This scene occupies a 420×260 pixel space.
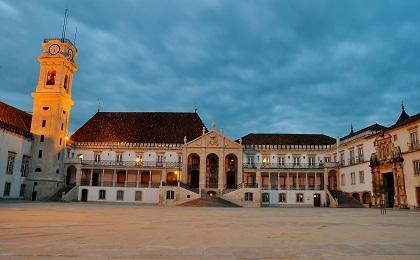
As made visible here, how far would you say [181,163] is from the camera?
54125 mm

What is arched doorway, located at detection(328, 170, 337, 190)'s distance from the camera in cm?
5347

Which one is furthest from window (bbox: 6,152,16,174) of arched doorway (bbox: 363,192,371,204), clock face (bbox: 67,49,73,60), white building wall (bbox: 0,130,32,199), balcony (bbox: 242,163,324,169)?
arched doorway (bbox: 363,192,371,204)

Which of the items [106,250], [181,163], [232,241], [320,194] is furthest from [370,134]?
[106,250]

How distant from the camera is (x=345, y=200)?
150ft

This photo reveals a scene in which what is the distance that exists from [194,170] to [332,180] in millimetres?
20935

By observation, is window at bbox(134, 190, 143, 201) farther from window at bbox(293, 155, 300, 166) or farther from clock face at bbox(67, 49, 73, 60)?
window at bbox(293, 155, 300, 166)

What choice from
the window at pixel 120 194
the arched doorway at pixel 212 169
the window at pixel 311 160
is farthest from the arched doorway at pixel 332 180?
the window at pixel 120 194

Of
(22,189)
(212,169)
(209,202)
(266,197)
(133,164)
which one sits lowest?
(209,202)

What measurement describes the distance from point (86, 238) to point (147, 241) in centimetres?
167

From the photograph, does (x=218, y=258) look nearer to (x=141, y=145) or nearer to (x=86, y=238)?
(x=86, y=238)

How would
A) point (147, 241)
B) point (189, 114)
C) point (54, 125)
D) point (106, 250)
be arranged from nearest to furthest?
point (106, 250), point (147, 241), point (54, 125), point (189, 114)

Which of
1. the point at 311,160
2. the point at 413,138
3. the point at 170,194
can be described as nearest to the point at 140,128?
the point at 170,194

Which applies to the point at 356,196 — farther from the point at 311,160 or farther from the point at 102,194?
the point at 102,194

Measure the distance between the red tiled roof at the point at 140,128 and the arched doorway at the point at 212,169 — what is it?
506 centimetres
